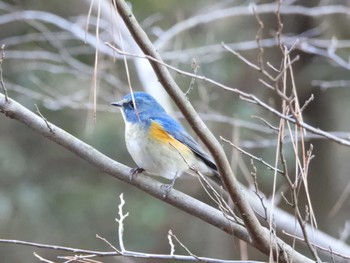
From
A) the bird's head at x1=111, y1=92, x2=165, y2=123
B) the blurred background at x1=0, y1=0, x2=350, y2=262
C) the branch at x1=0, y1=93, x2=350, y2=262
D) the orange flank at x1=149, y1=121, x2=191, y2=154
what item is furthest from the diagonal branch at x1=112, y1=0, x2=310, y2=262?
the blurred background at x1=0, y1=0, x2=350, y2=262

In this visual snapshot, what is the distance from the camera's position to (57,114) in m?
8.20

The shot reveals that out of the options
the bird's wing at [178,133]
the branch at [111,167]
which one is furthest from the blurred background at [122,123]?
the branch at [111,167]

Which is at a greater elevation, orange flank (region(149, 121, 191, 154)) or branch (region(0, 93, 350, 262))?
orange flank (region(149, 121, 191, 154))

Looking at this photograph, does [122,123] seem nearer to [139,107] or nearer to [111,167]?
[139,107]

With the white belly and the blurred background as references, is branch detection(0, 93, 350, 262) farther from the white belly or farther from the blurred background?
the blurred background

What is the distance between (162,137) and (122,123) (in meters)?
3.69

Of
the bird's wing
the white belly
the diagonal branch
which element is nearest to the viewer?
the diagonal branch

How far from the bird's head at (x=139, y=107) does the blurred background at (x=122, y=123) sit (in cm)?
271

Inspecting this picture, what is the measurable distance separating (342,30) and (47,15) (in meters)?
3.17

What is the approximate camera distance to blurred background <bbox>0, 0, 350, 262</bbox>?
7980mm

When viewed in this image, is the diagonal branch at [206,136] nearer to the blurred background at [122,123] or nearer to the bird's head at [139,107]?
the bird's head at [139,107]

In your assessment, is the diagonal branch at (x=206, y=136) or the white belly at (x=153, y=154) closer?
the diagonal branch at (x=206, y=136)

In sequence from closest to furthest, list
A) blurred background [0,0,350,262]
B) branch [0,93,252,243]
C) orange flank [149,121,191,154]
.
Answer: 1. branch [0,93,252,243]
2. orange flank [149,121,191,154]
3. blurred background [0,0,350,262]

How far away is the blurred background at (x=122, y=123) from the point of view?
798 cm
